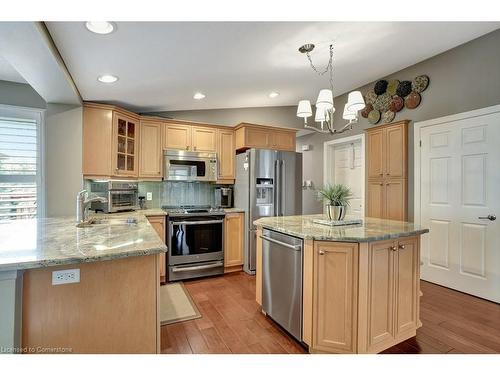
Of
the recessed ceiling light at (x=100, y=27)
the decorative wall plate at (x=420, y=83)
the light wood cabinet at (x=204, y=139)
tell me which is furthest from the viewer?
the light wood cabinet at (x=204, y=139)

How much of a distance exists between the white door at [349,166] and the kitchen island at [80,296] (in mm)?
3487

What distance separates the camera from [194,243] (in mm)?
3447

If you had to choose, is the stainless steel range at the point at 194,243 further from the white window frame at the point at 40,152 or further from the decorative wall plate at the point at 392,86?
the decorative wall plate at the point at 392,86

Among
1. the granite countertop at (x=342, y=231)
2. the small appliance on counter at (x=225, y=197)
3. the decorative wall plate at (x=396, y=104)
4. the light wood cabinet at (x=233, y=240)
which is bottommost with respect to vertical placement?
the light wood cabinet at (x=233, y=240)

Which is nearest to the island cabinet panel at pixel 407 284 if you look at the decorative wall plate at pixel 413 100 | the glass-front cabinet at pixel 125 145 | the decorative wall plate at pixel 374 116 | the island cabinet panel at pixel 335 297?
the island cabinet panel at pixel 335 297

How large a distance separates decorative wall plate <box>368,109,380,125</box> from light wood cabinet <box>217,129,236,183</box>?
2145 mm

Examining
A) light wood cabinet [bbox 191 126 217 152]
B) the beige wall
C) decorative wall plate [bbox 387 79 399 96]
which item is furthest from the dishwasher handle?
decorative wall plate [bbox 387 79 399 96]

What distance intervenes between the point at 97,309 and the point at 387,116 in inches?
160

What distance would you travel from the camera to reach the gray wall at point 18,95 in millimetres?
2922

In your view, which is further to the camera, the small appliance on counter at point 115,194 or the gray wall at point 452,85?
the small appliance on counter at point 115,194

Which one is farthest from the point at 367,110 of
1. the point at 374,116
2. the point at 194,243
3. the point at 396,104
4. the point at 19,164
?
the point at 19,164

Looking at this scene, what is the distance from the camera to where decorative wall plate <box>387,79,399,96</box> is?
12.0 feet

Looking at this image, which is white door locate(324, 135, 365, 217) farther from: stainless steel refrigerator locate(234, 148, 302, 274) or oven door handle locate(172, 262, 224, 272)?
oven door handle locate(172, 262, 224, 272)

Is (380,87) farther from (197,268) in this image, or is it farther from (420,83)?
(197,268)
